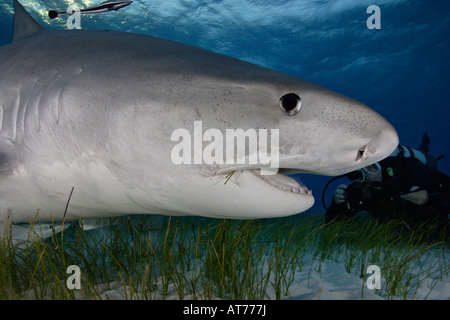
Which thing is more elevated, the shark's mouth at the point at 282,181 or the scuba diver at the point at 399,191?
the scuba diver at the point at 399,191

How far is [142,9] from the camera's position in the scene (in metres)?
21.8

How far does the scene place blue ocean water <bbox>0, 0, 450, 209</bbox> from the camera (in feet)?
71.2

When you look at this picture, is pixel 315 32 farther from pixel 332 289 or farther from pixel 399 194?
pixel 332 289

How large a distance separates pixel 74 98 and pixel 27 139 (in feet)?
1.59

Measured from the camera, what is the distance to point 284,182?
68.4 inches

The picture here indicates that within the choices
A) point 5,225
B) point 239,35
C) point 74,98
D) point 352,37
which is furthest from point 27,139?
point 352,37

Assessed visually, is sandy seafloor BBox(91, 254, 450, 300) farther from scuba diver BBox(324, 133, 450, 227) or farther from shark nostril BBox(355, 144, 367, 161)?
scuba diver BBox(324, 133, 450, 227)

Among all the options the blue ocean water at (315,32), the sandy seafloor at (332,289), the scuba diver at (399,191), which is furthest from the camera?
the blue ocean water at (315,32)

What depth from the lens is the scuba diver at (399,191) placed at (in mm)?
5266

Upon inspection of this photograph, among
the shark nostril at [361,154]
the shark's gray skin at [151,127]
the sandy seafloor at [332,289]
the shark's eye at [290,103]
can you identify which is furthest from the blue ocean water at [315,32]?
the shark nostril at [361,154]

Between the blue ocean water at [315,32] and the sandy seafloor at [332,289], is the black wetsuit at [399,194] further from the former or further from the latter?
the blue ocean water at [315,32]

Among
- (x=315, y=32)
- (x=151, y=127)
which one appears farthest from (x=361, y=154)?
(x=315, y=32)

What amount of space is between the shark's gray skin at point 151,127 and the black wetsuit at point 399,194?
14.0 ft
